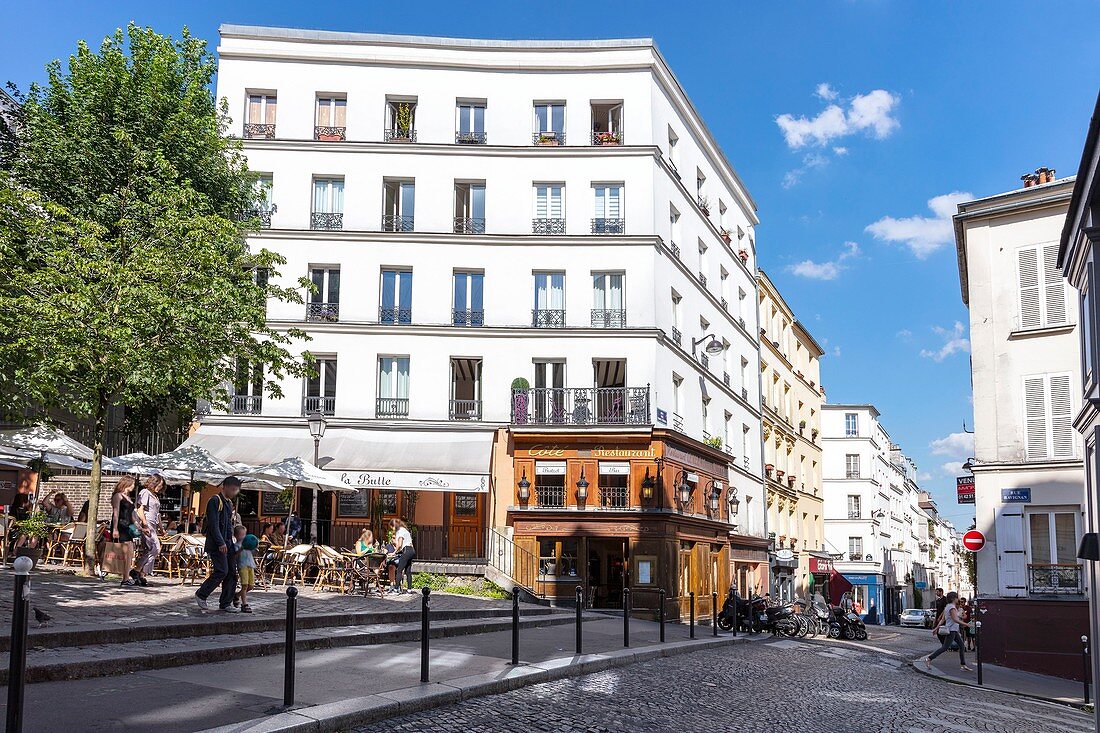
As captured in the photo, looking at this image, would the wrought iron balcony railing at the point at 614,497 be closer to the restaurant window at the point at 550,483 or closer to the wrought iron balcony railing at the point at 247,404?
the restaurant window at the point at 550,483

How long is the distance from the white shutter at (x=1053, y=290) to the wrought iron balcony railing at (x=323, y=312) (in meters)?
19.0

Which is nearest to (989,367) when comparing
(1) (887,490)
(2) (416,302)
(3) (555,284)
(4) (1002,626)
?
(4) (1002,626)

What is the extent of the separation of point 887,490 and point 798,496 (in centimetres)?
3253

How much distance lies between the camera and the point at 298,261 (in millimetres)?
29984

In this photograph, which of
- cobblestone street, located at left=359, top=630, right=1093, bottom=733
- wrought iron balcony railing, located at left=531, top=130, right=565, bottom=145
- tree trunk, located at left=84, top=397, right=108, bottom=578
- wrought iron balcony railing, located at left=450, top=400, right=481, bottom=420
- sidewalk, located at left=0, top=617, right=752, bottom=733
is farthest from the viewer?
wrought iron balcony railing, located at left=531, top=130, right=565, bottom=145

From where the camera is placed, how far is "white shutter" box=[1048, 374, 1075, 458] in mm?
22359

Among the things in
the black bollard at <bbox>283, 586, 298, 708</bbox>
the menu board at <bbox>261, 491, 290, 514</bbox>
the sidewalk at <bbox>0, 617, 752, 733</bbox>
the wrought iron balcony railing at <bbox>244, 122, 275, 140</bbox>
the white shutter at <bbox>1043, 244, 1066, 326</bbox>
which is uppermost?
the wrought iron balcony railing at <bbox>244, 122, 275, 140</bbox>

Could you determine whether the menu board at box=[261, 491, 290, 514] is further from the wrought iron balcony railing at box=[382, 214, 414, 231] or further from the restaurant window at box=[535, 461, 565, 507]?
the wrought iron balcony railing at box=[382, 214, 414, 231]

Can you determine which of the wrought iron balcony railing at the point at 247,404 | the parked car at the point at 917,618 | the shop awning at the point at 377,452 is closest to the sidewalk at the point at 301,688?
the shop awning at the point at 377,452

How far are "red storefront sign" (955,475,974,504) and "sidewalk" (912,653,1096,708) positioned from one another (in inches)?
176

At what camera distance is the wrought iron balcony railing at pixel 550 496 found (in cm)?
2808

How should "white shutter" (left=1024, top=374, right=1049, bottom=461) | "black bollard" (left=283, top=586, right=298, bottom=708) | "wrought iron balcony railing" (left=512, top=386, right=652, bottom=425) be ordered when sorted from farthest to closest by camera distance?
1. "wrought iron balcony railing" (left=512, top=386, right=652, bottom=425)
2. "white shutter" (left=1024, top=374, right=1049, bottom=461)
3. "black bollard" (left=283, top=586, right=298, bottom=708)

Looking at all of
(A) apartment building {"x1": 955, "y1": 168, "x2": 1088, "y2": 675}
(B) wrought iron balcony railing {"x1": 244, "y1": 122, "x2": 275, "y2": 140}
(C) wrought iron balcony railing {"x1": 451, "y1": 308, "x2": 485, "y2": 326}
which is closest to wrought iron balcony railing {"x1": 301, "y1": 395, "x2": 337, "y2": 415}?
(C) wrought iron balcony railing {"x1": 451, "y1": 308, "x2": 485, "y2": 326}

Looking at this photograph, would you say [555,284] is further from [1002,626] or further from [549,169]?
[1002,626]
